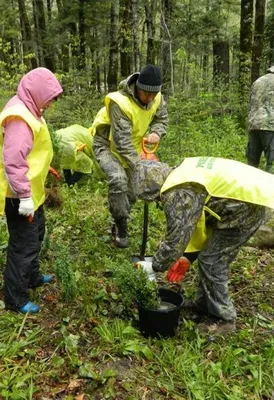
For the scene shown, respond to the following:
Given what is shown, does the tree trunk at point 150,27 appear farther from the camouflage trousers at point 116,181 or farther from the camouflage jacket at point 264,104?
the camouflage trousers at point 116,181

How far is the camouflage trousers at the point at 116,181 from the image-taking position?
4.57 m

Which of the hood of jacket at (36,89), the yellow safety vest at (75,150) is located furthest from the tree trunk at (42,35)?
the hood of jacket at (36,89)

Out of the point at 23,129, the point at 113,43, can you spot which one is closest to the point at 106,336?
the point at 23,129

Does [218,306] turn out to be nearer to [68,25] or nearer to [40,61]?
[68,25]

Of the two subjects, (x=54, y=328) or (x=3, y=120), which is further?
(x=54, y=328)

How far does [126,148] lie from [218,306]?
1.92m

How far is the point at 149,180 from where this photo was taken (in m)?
2.92

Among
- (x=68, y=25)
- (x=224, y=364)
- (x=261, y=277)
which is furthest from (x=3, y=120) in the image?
(x=68, y=25)

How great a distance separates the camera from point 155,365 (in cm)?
304

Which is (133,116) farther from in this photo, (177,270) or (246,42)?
(246,42)

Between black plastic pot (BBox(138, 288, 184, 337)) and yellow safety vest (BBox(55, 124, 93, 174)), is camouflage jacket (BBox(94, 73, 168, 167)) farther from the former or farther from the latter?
yellow safety vest (BBox(55, 124, 93, 174))

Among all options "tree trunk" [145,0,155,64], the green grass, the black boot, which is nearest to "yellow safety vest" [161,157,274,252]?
the green grass

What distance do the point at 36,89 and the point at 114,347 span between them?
6.51 feet

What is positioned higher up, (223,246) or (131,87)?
(131,87)
